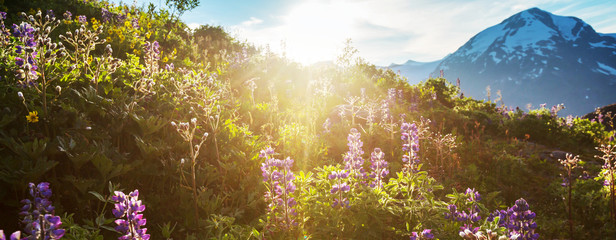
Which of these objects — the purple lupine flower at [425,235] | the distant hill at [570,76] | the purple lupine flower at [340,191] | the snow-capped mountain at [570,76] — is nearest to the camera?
the purple lupine flower at [425,235]

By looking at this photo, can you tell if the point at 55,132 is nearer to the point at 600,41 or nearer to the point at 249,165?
the point at 249,165

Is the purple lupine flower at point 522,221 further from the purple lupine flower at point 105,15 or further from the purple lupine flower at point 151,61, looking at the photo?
the purple lupine flower at point 105,15

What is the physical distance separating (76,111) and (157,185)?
1.16m

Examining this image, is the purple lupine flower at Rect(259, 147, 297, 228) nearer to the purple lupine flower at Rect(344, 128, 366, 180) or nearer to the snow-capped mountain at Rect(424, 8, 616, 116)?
the purple lupine flower at Rect(344, 128, 366, 180)

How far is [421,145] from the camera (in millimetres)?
5879

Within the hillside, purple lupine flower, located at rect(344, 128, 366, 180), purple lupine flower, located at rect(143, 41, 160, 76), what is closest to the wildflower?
the hillside

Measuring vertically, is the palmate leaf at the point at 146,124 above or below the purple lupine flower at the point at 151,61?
below

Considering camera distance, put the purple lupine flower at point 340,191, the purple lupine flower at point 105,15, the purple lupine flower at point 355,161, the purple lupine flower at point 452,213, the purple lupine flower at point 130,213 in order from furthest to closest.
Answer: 1. the purple lupine flower at point 105,15
2. the purple lupine flower at point 355,161
3. the purple lupine flower at point 452,213
4. the purple lupine flower at point 340,191
5. the purple lupine flower at point 130,213

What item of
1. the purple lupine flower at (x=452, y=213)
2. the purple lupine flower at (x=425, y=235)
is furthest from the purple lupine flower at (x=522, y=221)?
the purple lupine flower at (x=425, y=235)

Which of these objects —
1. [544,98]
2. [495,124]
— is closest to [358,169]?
[495,124]

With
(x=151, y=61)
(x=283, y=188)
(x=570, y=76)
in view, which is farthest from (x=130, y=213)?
(x=570, y=76)

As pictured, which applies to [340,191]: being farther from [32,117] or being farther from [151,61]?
[151,61]

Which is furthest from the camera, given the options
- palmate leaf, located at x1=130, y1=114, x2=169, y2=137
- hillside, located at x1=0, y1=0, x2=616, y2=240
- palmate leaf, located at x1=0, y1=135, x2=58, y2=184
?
palmate leaf, located at x1=130, y1=114, x2=169, y2=137

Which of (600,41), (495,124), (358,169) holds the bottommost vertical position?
(495,124)
